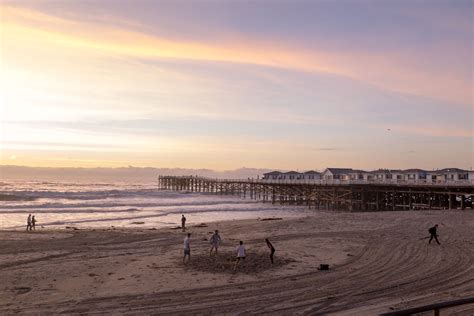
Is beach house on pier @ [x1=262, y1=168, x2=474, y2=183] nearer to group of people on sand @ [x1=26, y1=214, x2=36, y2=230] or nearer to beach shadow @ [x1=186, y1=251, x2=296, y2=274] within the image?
beach shadow @ [x1=186, y1=251, x2=296, y2=274]

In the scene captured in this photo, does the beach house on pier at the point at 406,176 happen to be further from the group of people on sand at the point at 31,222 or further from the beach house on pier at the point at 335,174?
the group of people on sand at the point at 31,222

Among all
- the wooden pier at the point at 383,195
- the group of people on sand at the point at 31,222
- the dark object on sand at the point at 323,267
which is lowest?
the group of people on sand at the point at 31,222

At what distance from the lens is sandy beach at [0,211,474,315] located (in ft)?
36.5

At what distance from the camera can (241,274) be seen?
14.4 m

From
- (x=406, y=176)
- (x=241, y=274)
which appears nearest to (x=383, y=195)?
(x=406, y=176)

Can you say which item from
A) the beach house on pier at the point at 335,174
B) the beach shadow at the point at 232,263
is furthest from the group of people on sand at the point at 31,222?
the beach house on pier at the point at 335,174

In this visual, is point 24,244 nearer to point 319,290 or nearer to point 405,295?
point 319,290

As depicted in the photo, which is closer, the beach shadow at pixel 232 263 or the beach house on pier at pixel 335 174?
the beach shadow at pixel 232 263

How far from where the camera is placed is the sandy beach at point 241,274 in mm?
11125

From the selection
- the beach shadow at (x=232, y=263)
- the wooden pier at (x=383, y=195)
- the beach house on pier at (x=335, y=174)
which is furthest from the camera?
the beach house on pier at (x=335, y=174)

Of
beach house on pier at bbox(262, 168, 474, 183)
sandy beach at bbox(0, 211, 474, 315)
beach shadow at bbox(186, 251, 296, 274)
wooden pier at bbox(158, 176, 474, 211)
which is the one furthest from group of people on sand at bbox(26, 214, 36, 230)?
beach house on pier at bbox(262, 168, 474, 183)

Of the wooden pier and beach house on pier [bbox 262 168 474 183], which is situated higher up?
beach house on pier [bbox 262 168 474 183]

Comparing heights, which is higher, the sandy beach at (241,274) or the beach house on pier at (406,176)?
the beach house on pier at (406,176)

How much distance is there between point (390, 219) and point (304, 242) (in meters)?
12.2
